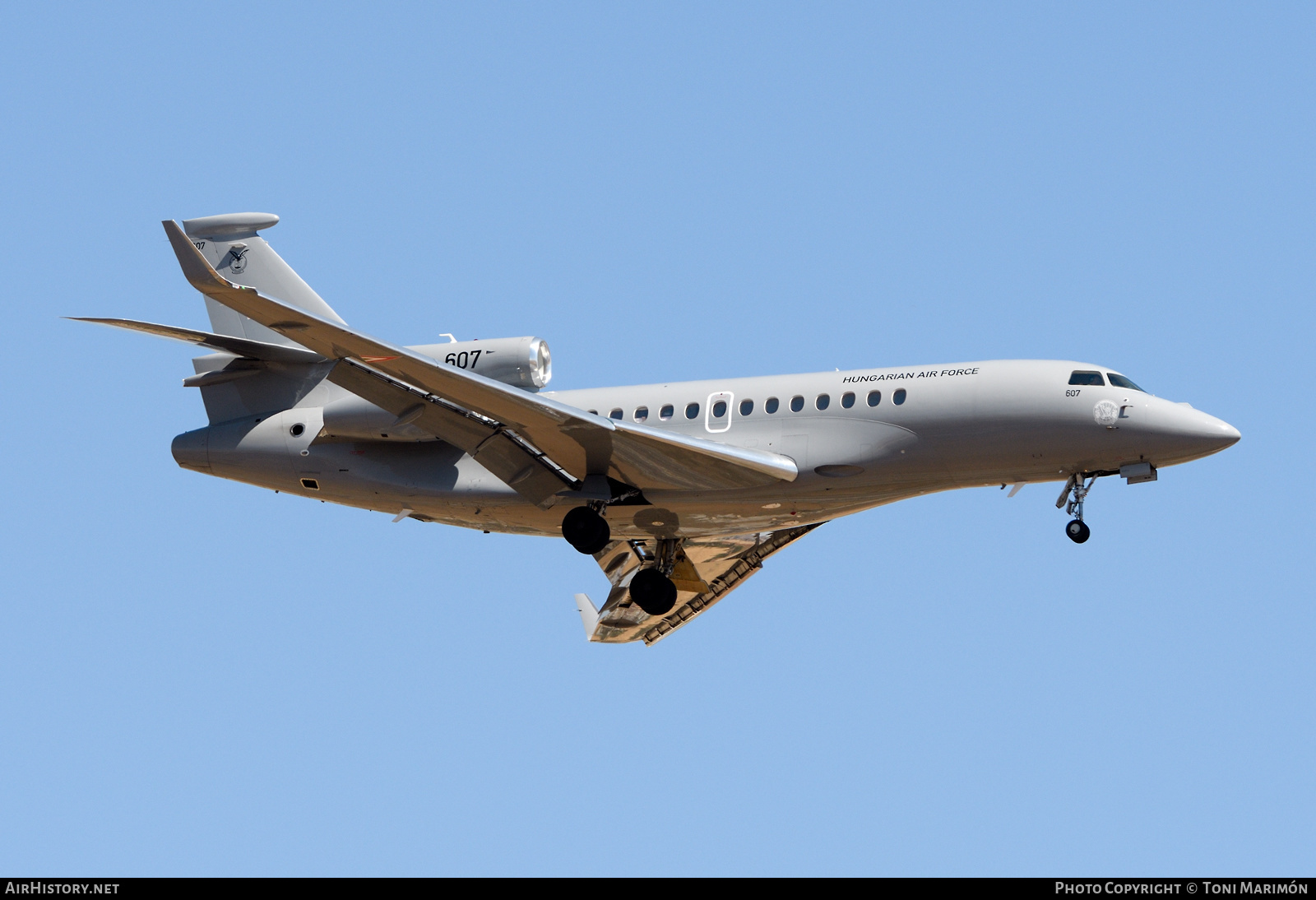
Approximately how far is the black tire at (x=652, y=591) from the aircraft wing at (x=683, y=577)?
77cm

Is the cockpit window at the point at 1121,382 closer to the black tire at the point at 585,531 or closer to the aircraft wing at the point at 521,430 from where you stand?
the aircraft wing at the point at 521,430

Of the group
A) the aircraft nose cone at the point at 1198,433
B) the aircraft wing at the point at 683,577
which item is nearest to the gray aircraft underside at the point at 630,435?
the aircraft nose cone at the point at 1198,433

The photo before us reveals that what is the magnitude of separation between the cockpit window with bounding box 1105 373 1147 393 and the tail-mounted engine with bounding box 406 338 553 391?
27.1 ft

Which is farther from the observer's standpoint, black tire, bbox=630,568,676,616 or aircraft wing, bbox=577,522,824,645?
aircraft wing, bbox=577,522,824,645

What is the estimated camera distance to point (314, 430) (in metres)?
25.3

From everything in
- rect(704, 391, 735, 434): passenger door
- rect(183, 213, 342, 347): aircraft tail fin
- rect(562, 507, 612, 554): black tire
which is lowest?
rect(562, 507, 612, 554): black tire

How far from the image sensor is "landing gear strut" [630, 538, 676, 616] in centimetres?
2678

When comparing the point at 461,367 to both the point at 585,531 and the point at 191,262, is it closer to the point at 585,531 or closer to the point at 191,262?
the point at 585,531

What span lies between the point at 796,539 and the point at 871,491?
436 centimetres

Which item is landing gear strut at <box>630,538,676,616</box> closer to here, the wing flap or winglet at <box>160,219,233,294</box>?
the wing flap

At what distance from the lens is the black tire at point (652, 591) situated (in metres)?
26.8

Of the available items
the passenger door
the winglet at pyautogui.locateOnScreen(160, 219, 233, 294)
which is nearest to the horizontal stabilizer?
the winglet at pyautogui.locateOnScreen(160, 219, 233, 294)
